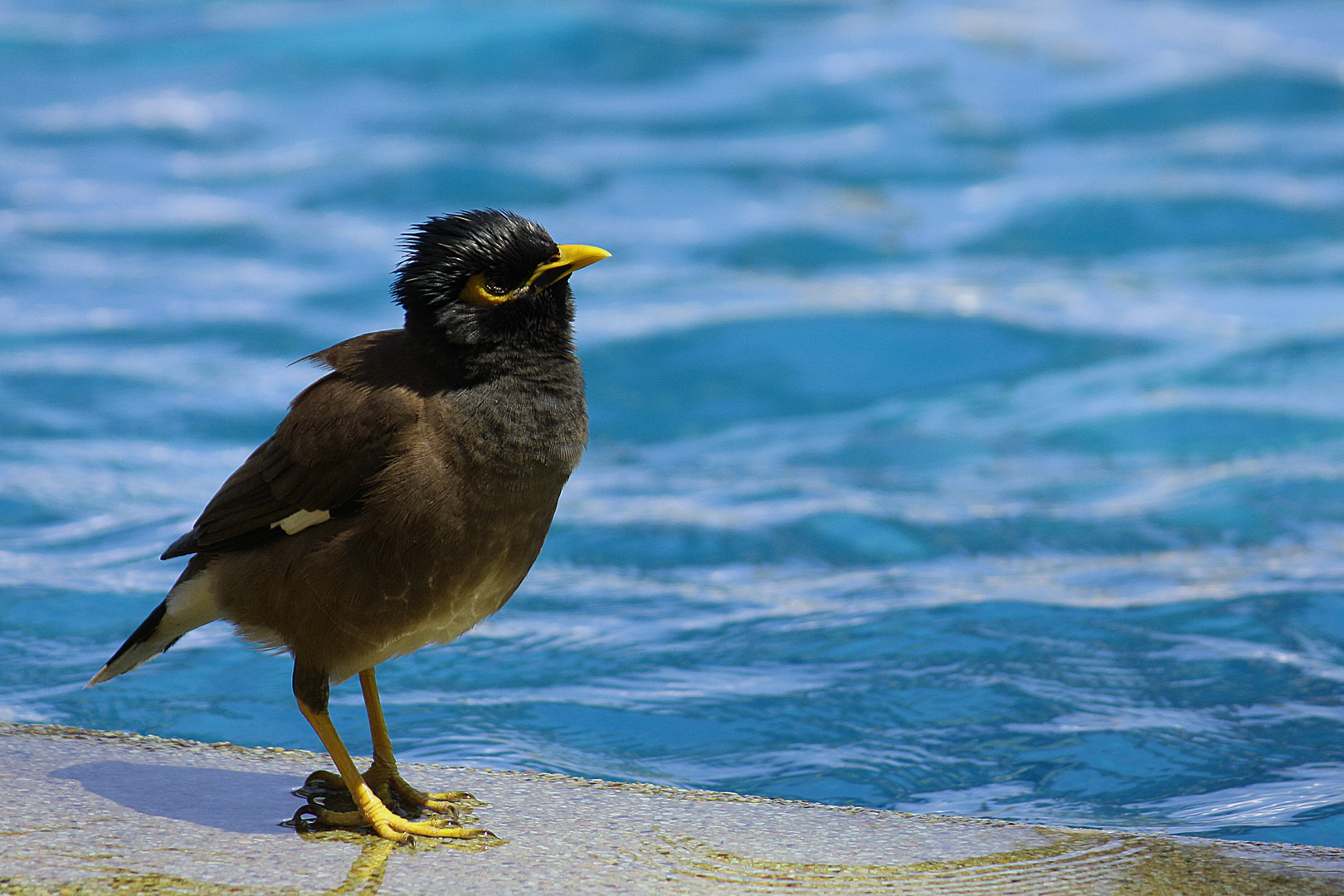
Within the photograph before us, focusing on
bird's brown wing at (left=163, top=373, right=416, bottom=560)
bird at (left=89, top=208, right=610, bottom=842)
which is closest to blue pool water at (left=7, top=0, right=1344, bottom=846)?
bird at (left=89, top=208, right=610, bottom=842)

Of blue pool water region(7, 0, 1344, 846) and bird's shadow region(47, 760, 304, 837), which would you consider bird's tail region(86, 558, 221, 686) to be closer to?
bird's shadow region(47, 760, 304, 837)

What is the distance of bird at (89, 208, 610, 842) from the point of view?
12.8ft

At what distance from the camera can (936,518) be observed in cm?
871

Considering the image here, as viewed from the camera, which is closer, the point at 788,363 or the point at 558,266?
the point at 558,266

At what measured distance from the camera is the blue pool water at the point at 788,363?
241 inches

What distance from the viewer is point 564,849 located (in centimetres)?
400

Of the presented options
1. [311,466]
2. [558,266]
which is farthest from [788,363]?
[311,466]

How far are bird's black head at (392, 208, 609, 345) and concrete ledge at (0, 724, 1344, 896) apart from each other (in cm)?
135

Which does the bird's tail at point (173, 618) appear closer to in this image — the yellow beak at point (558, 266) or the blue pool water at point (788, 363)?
the yellow beak at point (558, 266)

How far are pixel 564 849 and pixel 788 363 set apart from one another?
7727 mm

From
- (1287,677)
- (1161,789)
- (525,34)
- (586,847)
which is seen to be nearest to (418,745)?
(586,847)

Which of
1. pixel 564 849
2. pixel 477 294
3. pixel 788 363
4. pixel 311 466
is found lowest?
pixel 564 849

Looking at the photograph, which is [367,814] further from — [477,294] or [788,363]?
[788,363]

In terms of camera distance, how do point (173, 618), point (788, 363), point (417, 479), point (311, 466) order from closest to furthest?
1. point (417, 479)
2. point (311, 466)
3. point (173, 618)
4. point (788, 363)
